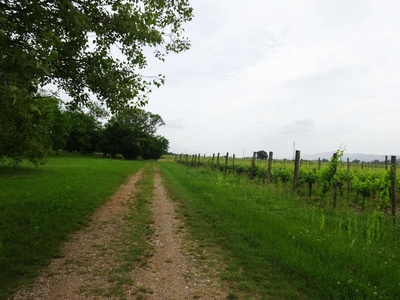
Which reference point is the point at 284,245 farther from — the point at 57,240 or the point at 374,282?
the point at 57,240

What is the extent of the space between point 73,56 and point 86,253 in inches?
195

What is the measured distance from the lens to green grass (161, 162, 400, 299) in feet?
14.4

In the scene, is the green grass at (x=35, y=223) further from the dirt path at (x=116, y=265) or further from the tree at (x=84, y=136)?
the tree at (x=84, y=136)

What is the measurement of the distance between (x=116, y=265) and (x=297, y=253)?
332 cm

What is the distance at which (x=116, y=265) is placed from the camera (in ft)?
17.1

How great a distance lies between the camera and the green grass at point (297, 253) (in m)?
4.38

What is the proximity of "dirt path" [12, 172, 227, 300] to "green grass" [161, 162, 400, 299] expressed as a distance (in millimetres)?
471

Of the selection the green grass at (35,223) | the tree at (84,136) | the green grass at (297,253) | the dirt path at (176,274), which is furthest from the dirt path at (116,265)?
the tree at (84,136)

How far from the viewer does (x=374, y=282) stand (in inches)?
182

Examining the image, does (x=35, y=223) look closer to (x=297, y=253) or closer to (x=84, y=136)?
(x=297, y=253)

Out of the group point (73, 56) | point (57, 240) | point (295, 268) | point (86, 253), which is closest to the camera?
point (295, 268)

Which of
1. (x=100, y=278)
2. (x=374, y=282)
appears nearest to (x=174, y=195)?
(x=100, y=278)

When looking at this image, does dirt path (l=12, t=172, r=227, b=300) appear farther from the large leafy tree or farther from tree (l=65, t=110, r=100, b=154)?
tree (l=65, t=110, r=100, b=154)

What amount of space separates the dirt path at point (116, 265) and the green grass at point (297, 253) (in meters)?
0.47
